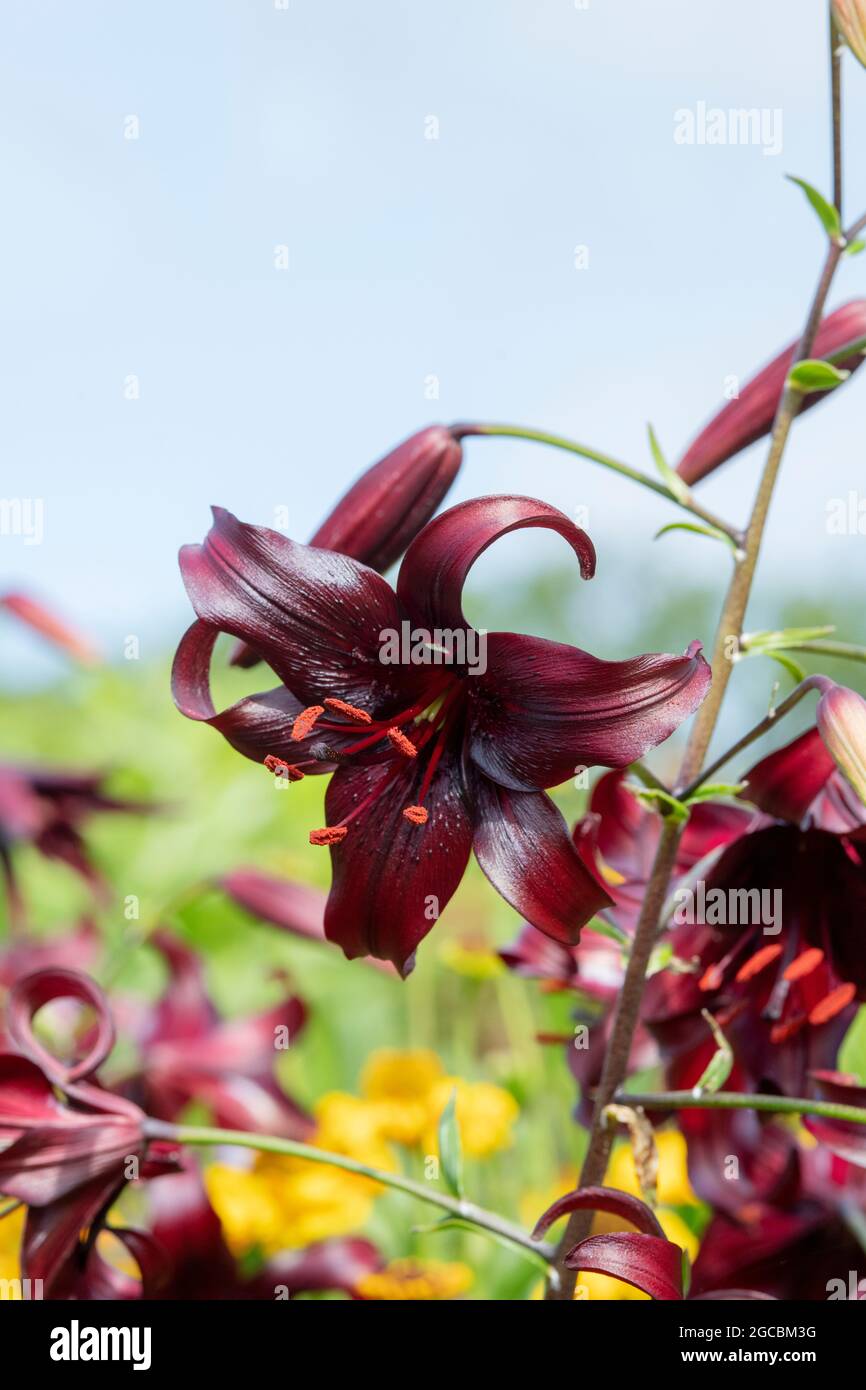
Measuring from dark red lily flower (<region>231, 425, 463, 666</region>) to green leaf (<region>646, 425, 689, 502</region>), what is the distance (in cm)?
10

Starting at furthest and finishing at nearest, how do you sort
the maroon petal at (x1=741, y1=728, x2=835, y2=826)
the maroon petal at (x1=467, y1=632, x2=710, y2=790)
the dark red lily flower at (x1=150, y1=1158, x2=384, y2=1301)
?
the dark red lily flower at (x1=150, y1=1158, x2=384, y2=1301) < the maroon petal at (x1=741, y1=728, x2=835, y2=826) < the maroon petal at (x1=467, y1=632, x2=710, y2=790)

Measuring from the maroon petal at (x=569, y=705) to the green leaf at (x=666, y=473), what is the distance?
0.11m

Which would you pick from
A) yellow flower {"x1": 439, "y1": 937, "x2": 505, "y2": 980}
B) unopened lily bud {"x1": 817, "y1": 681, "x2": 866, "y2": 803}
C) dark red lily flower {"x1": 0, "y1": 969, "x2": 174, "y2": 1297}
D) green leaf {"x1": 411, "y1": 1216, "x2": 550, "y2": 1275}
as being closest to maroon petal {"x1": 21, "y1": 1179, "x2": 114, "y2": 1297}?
dark red lily flower {"x1": 0, "y1": 969, "x2": 174, "y2": 1297}

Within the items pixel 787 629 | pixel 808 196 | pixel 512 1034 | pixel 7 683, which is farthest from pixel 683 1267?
pixel 7 683

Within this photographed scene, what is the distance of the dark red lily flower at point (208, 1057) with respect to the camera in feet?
3.19

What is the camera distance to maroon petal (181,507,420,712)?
18.2 inches

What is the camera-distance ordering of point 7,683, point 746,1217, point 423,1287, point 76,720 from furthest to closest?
point 7,683
point 76,720
point 423,1287
point 746,1217

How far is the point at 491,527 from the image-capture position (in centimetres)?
43

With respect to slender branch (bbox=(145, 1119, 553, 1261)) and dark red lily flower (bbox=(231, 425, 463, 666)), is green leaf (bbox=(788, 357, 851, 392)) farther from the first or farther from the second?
slender branch (bbox=(145, 1119, 553, 1261))

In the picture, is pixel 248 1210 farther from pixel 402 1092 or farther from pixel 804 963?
pixel 804 963

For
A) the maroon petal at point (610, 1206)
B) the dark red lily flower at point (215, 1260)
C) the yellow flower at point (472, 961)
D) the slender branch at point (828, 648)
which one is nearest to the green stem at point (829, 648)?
the slender branch at point (828, 648)
